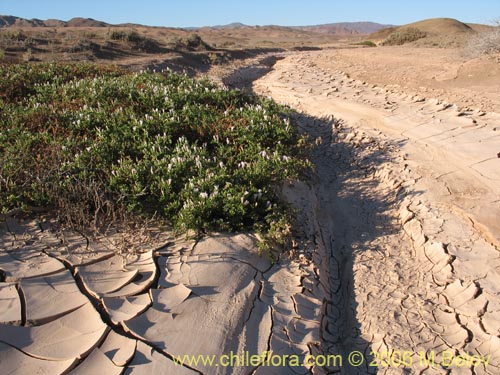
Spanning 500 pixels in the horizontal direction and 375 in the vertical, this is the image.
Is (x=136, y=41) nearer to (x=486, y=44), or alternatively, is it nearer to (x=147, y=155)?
(x=486, y=44)

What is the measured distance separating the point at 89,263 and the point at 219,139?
2.48 meters

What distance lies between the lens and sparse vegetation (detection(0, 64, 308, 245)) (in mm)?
3688

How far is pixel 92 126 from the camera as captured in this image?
5.10m

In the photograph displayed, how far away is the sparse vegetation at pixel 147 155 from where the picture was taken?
12.1ft

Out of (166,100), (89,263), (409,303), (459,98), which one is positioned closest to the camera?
(89,263)

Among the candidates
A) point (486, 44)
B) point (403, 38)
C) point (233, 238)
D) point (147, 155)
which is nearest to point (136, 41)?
point (486, 44)

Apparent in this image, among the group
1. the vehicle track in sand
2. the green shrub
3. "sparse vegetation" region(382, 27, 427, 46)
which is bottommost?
the vehicle track in sand

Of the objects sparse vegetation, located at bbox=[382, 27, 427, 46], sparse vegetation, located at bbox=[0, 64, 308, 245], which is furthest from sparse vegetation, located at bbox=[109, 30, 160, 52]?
sparse vegetation, located at bbox=[382, 27, 427, 46]

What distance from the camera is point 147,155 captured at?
4.39 m

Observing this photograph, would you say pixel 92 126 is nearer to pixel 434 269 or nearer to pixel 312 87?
pixel 434 269

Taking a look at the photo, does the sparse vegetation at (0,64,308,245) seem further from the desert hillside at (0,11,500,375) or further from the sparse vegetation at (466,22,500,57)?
the sparse vegetation at (466,22,500,57)

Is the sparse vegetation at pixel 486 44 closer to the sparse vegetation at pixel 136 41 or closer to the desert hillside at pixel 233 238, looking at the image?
the desert hillside at pixel 233 238

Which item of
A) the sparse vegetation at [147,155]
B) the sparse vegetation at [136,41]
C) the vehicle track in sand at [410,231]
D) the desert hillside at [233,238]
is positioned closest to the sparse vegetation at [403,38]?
the sparse vegetation at [136,41]

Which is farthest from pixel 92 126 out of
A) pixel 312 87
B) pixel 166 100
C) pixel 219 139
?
pixel 312 87
